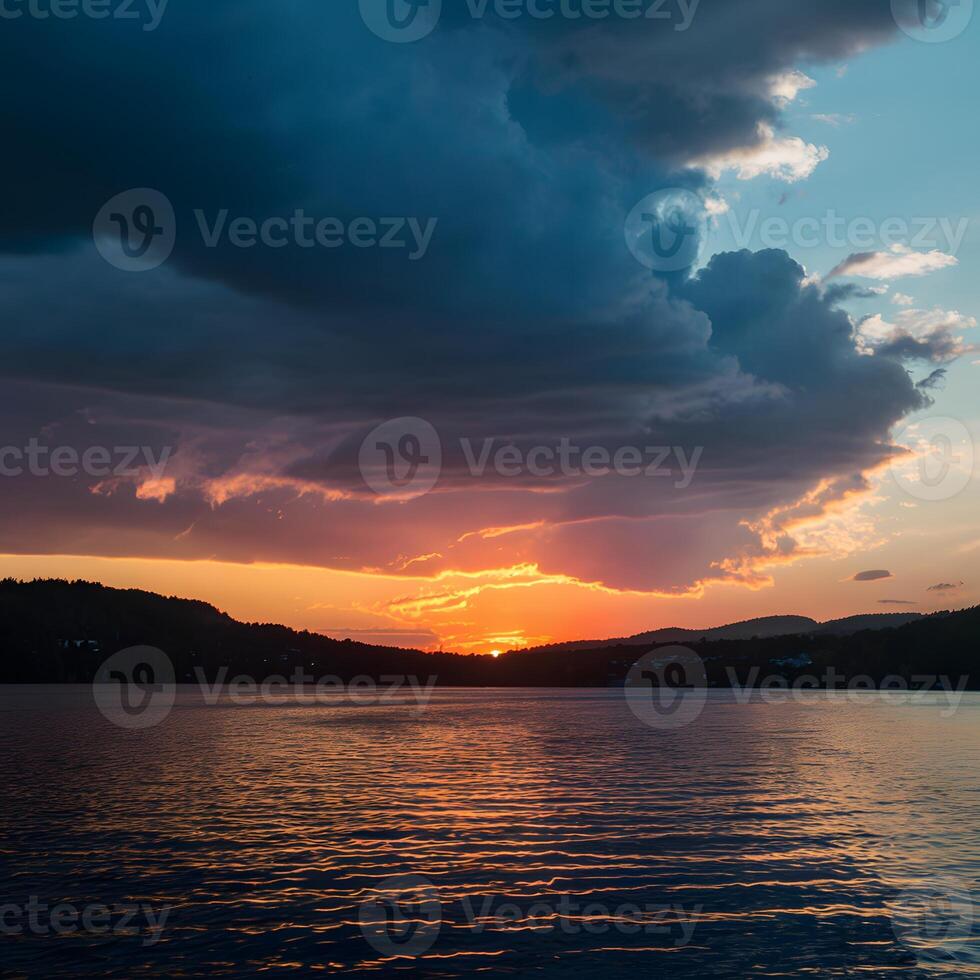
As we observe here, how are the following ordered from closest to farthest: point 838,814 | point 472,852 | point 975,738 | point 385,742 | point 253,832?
point 472,852 < point 253,832 < point 838,814 < point 385,742 < point 975,738

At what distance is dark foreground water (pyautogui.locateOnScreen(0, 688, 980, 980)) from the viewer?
89.3 ft

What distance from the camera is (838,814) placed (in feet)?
181

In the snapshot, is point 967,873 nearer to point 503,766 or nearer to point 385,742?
point 503,766

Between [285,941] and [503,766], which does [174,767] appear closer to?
[503,766]

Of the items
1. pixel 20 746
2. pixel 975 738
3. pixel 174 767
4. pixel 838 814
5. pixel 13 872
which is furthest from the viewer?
pixel 975 738

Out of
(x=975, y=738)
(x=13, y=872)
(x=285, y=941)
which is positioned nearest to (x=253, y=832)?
(x=13, y=872)

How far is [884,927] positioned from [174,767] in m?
67.1

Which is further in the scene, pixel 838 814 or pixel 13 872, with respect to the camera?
pixel 838 814

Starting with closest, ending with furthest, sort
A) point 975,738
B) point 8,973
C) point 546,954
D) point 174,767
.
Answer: point 8,973
point 546,954
point 174,767
point 975,738

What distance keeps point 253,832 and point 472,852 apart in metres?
12.5

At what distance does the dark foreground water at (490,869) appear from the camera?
2722 cm

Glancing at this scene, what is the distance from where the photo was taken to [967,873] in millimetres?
38281

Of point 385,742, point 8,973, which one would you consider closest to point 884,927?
point 8,973

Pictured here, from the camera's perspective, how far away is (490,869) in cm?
3841
